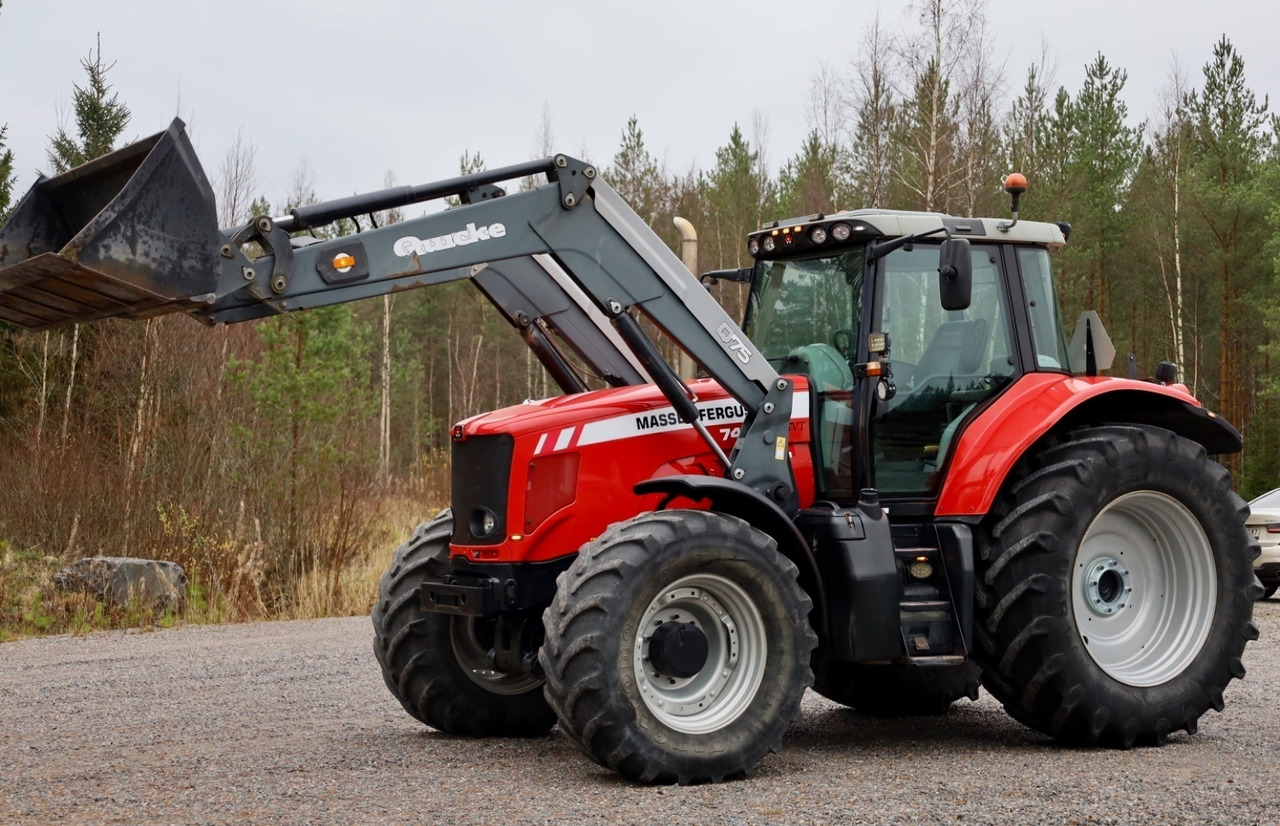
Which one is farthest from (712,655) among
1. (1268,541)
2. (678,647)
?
(1268,541)

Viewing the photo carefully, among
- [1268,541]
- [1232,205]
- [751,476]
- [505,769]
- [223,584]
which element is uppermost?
[1232,205]

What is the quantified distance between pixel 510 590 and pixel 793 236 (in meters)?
2.42

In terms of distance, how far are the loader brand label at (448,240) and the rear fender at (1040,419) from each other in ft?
8.30

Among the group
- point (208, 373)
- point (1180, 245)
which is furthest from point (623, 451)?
point (1180, 245)

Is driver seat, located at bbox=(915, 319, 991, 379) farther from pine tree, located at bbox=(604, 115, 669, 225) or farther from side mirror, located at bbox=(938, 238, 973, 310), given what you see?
pine tree, located at bbox=(604, 115, 669, 225)

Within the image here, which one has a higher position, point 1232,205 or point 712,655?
point 1232,205

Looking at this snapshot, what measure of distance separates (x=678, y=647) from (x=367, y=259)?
6.96 ft

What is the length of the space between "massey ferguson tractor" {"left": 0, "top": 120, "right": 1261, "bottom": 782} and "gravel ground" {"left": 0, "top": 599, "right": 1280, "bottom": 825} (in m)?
0.30

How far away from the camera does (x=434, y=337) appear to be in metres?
52.5

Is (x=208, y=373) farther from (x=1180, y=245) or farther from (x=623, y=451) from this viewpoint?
(x=1180, y=245)

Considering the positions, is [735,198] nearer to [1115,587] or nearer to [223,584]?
[223,584]

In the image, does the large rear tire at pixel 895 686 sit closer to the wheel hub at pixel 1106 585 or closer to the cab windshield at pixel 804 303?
the wheel hub at pixel 1106 585

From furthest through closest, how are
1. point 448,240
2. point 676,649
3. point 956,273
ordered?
point 956,273
point 448,240
point 676,649

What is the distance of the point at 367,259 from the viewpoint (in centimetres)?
591
